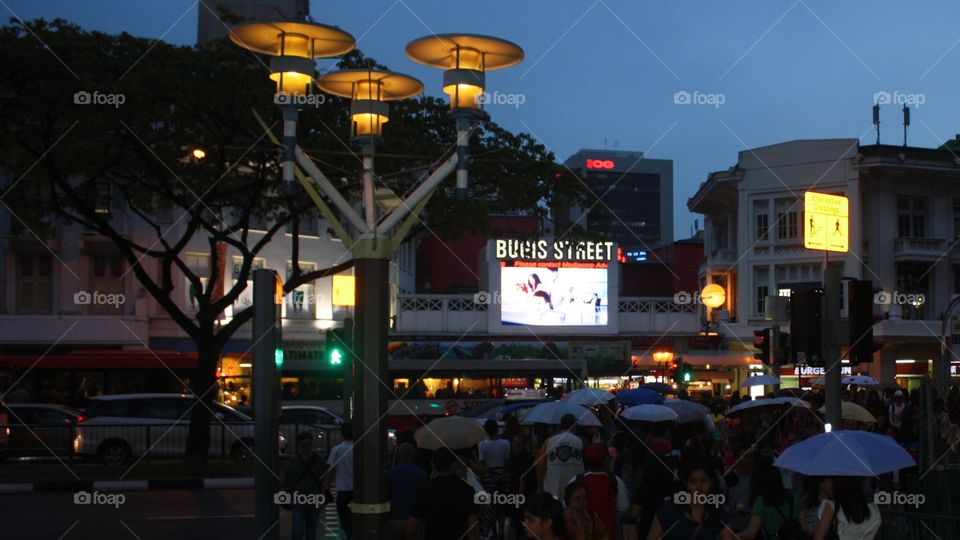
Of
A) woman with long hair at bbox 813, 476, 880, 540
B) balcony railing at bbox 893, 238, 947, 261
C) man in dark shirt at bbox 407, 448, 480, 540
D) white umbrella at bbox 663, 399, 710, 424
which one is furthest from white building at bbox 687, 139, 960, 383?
woman with long hair at bbox 813, 476, 880, 540

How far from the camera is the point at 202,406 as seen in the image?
85.7 ft

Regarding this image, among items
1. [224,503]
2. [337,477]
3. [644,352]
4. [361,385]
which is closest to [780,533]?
[361,385]

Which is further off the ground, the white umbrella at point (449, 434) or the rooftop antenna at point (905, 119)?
the rooftop antenna at point (905, 119)

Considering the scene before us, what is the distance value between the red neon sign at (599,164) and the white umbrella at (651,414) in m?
162

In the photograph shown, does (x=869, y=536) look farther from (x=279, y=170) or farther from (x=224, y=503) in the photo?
(x=279, y=170)

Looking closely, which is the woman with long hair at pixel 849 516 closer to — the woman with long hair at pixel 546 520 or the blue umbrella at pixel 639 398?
the woman with long hair at pixel 546 520

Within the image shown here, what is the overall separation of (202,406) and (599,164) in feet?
520

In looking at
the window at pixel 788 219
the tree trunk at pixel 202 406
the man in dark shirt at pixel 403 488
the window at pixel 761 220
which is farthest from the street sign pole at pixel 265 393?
the window at pixel 761 220

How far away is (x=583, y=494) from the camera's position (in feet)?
28.2

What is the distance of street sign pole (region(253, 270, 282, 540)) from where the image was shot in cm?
1020

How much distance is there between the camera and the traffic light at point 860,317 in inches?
484

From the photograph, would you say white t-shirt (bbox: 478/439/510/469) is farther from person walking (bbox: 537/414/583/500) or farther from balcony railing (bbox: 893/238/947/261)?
balcony railing (bbox: 893/238/947/261)

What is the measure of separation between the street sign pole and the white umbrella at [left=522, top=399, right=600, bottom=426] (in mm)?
8337

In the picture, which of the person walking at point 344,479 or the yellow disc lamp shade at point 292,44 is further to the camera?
the person walking at point 344,479
